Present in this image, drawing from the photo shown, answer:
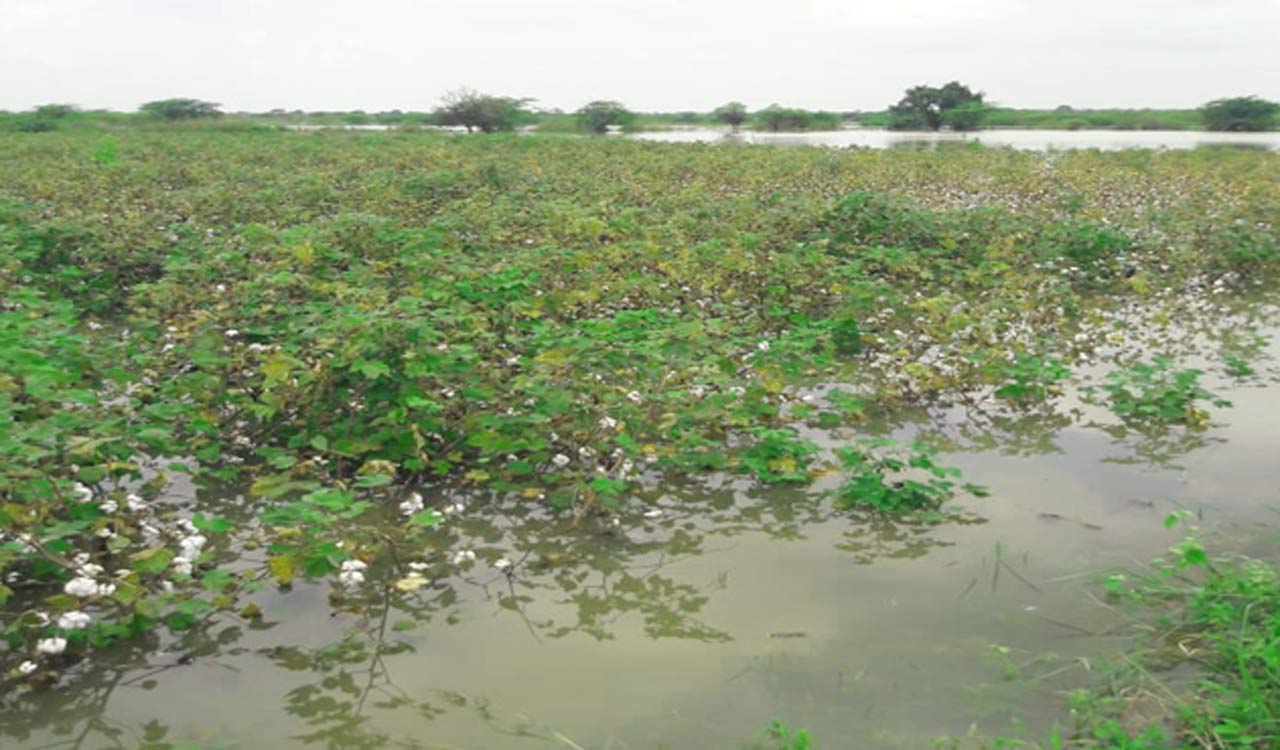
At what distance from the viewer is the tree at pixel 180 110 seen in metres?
56.3

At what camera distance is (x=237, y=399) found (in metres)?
5.29

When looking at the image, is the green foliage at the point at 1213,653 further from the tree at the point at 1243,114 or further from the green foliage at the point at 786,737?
the tree at the point at 1243,114

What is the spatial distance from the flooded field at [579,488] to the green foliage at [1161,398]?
0.9 inches

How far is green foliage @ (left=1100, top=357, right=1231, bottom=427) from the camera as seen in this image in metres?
5.83

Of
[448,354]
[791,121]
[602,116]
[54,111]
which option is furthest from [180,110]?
[448,354]

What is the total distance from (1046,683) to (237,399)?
4.40 metres

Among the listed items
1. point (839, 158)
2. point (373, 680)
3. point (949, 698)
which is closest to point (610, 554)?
point (373, 680)

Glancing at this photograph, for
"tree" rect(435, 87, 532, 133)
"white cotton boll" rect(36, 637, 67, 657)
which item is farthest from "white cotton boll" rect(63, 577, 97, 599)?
"tree" rect(435, 87, 532, 133)

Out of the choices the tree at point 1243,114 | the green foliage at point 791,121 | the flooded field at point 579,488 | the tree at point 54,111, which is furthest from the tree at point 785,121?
the flooded field at point 579,488

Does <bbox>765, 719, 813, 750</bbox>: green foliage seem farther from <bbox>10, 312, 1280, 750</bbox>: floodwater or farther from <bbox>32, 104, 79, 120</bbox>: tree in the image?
<bbox>32, 104, 79, 120</bbox>: tree

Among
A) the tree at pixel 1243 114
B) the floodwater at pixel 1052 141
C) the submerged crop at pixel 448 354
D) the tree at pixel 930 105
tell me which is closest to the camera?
the submerged crop at pixel 448 354

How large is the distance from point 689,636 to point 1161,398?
13.2ft

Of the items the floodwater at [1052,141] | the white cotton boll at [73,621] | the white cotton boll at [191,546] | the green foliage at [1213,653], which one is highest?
the floodwater at [1052,141]

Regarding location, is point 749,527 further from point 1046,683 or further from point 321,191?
point 321,191
